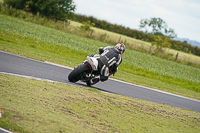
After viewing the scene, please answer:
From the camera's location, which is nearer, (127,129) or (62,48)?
(127,129)

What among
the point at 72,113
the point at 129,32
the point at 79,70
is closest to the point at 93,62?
the point at 79,70

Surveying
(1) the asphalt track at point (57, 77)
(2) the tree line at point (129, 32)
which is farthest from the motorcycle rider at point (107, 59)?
(2) the tree line at point (129, 32)

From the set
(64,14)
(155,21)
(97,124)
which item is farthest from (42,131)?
(155,21)

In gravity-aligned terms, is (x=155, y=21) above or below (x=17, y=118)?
above

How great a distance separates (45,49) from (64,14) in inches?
1120

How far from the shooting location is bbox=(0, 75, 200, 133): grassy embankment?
505 centimetres

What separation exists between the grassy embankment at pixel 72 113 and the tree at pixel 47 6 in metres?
37.2

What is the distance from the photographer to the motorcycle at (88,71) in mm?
8891

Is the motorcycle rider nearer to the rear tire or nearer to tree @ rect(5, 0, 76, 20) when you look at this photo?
the rear tire

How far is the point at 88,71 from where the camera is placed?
9.08 metres

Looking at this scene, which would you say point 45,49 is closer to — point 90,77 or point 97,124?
point 90,77

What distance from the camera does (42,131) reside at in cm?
468

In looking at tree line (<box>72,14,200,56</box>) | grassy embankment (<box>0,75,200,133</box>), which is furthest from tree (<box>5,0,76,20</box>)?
grassy embankment (<box>0,75,200,133</box>)

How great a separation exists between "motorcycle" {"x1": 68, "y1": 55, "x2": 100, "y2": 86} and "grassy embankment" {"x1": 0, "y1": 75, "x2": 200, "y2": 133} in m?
0.72
